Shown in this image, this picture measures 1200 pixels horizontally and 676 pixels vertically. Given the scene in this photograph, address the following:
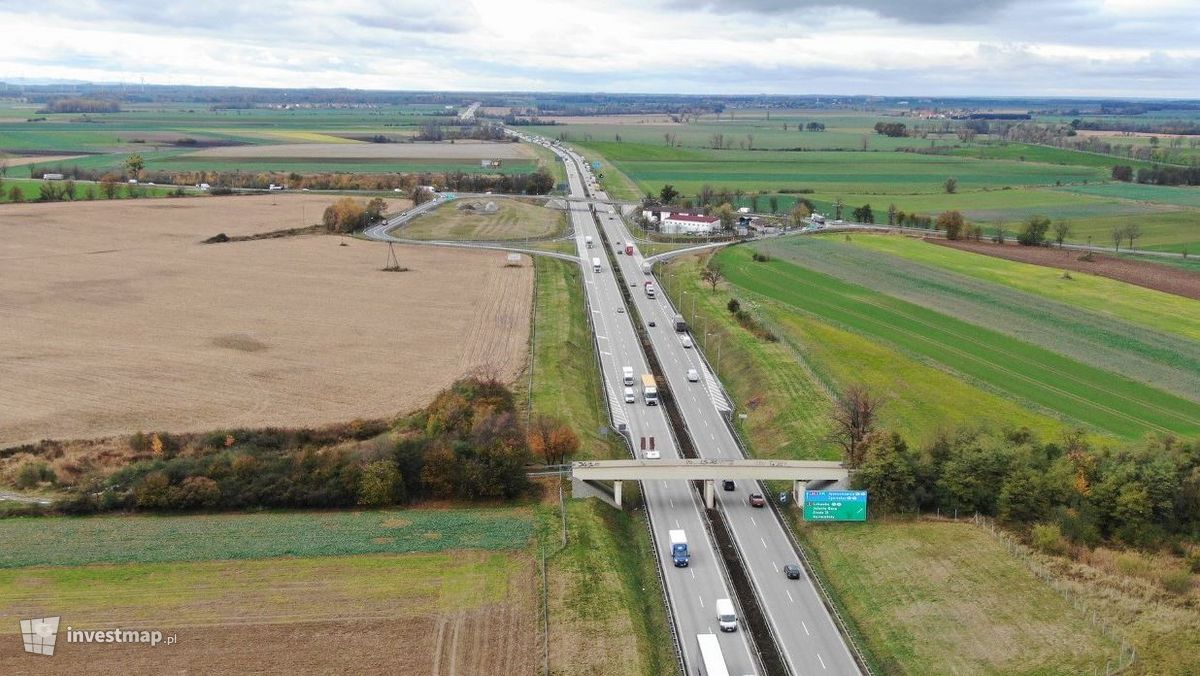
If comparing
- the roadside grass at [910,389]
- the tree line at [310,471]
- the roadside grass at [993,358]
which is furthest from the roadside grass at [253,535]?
the roadside grass at [993,358]

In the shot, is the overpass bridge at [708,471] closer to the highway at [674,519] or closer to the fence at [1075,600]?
the highway at [674,519]

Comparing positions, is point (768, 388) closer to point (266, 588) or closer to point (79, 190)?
point (266, 588)

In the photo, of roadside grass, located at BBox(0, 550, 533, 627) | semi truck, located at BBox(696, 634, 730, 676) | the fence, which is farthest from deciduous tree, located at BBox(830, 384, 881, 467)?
roadside grass, located at BBox(0, 550, 533, 627)

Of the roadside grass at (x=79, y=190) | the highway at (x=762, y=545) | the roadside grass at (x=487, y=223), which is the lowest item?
the highway at (x=762, y=545)

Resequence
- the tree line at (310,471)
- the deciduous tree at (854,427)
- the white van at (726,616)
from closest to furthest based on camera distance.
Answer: the white van at (726,616) < the tree line at (310,471) < the deciduous tree at (854,427)

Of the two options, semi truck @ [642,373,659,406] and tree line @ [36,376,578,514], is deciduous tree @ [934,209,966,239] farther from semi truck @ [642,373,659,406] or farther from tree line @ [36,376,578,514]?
tree line @ [36,376,578,514]

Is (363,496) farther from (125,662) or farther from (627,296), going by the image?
(627,296)

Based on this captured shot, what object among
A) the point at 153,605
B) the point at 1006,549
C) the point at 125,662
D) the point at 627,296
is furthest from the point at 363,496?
the point at 627,296
